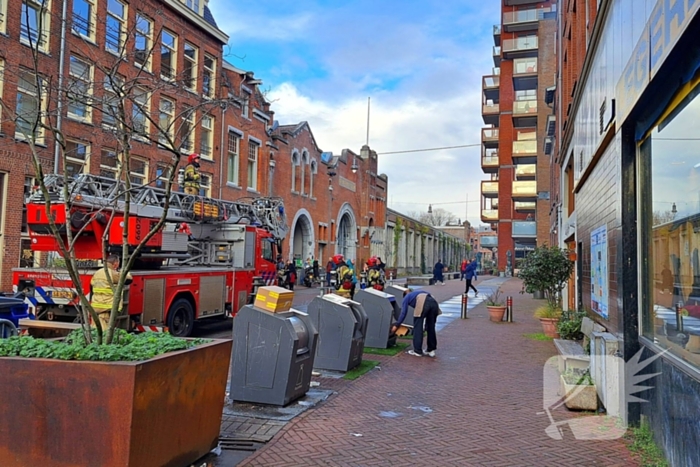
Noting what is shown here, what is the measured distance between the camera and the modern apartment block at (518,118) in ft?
141

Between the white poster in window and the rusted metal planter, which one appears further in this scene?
the white poster in window

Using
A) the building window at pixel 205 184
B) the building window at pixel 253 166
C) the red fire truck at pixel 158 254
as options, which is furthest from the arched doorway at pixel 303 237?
the red fire truck at pixel 158 254

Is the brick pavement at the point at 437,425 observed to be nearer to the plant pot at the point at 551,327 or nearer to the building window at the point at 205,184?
the plant pot at the point at 551,327

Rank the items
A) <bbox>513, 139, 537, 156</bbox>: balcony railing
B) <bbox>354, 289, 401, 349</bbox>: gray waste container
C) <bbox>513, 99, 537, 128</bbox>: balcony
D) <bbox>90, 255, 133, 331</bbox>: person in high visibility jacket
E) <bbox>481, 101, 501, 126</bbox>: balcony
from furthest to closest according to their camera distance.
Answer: <bbox>481, 101, 501, 126</bbox>: balcony, <bbox>513, 139, 537, 156</bbox>: balcony railing, <bbox>513, 99, 537, 128</bbox>: balcony, <bbox>354, 289, 401, 349</bbox>: gray waste container, <bbox>90, 255, 133, 331</bbox>: person in high visibility jacket

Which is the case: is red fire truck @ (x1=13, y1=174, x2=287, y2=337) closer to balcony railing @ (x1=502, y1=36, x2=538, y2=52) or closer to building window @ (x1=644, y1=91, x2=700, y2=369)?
building window @ (x1=644, y1=91, x2=700, y2=369)

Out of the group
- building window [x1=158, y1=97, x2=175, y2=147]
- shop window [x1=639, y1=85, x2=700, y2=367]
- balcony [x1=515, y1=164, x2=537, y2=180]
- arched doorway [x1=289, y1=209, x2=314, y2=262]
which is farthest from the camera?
balcony [x1=515, y1=164, x2=537, y2=180]

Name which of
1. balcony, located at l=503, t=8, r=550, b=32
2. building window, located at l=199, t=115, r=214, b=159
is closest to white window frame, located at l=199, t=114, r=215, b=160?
building window, located at l=199, t=115, r=214, b=159

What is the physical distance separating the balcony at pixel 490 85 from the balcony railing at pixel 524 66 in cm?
649

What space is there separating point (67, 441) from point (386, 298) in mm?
8157

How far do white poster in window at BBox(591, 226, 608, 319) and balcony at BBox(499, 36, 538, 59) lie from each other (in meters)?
43.0

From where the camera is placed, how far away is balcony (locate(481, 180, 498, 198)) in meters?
56.5

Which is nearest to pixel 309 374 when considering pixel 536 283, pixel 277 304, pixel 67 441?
pixel 277 304

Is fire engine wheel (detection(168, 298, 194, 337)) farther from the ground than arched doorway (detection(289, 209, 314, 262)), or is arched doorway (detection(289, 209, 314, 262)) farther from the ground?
arched doorway (detection(289, 209, 314, 262))

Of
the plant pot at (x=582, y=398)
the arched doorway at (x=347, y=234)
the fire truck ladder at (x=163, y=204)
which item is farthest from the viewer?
the arched doorway at (x=347, y=234)
